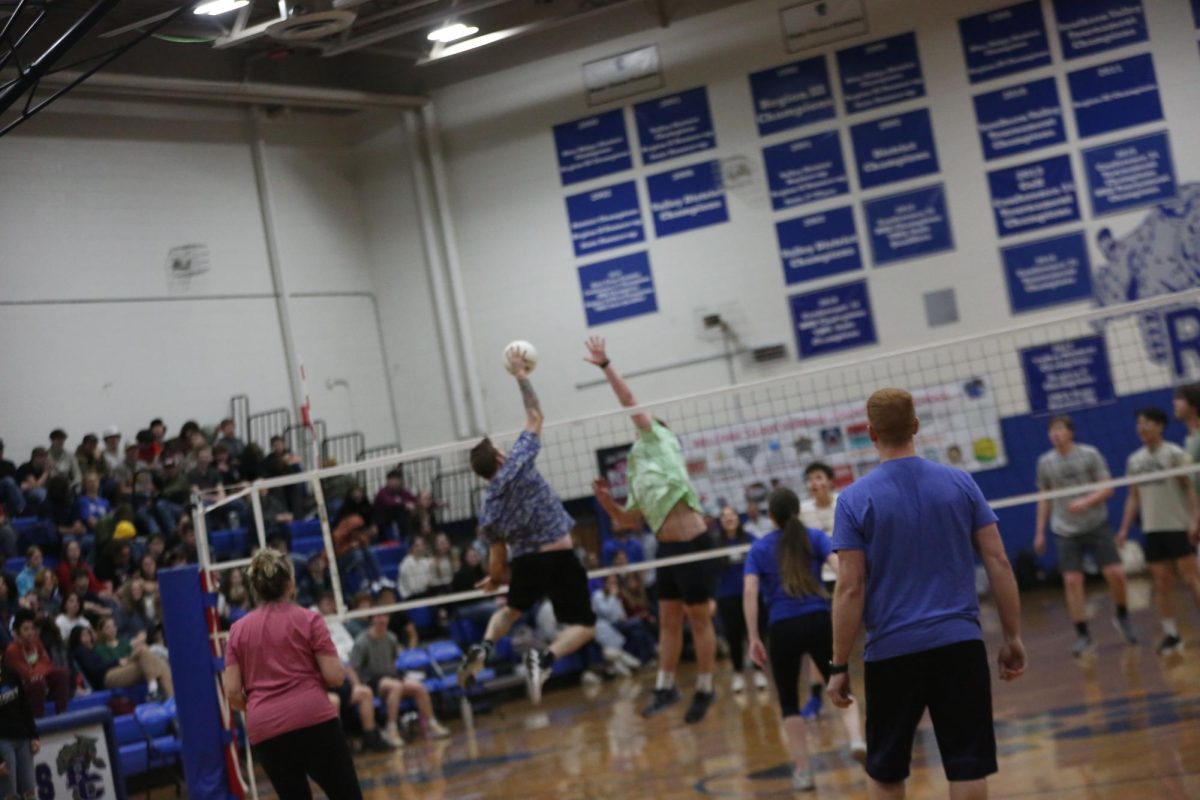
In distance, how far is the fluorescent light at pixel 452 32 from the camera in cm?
1666

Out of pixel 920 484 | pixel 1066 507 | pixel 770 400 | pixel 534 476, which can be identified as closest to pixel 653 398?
pixel 770 400

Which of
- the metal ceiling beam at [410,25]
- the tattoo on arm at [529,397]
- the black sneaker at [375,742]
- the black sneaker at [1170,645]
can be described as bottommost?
the black sneaker at [375,742]

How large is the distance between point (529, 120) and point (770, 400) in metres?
5.37

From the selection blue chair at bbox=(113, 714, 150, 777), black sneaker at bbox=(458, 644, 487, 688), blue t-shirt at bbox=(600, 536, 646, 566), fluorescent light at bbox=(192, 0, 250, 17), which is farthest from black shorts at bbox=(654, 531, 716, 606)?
fluorescent light at bbox=(192, 0, 250, 17)

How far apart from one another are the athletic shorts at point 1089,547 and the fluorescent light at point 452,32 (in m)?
9.79

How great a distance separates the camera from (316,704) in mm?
5832

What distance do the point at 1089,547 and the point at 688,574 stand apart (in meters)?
3.92

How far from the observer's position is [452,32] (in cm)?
1684

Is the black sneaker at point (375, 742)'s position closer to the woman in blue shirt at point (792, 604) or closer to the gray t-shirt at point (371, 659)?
the gray t-shirt at point (371, 659)

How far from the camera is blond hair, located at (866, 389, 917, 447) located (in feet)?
14.9

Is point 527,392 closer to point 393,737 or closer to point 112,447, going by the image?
point 393,737

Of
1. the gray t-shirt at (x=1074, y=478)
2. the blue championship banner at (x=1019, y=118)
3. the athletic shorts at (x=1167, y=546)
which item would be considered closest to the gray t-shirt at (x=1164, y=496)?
the athletic shorts at (x=1167, y=546)

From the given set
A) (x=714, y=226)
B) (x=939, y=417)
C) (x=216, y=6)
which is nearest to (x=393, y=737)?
(x=216, y=6)

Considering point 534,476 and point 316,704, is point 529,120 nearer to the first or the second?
point 534,476
